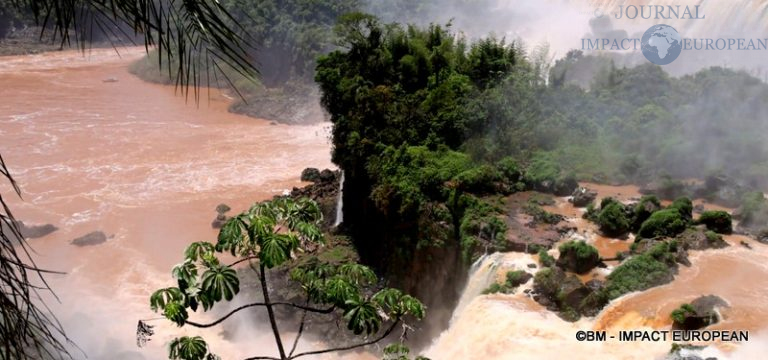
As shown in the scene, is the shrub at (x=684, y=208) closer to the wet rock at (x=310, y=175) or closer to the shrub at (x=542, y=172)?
the shrub at (x=542, y=172)

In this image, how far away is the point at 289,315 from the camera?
16047mm

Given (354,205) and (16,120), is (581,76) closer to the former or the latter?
(354,205)

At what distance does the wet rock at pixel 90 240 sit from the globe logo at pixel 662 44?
79.4 ft

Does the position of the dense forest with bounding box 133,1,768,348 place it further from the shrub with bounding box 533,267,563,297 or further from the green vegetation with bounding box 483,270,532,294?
the green vegetation with bounding box 483,270,532,294

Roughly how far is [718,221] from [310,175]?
16.0 meters

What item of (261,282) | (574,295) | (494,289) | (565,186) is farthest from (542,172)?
(261,282)

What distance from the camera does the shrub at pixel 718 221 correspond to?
12.6 metres

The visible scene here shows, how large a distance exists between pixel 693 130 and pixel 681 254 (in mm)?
6757

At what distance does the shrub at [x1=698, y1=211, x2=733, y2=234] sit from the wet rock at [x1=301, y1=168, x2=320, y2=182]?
15.3m

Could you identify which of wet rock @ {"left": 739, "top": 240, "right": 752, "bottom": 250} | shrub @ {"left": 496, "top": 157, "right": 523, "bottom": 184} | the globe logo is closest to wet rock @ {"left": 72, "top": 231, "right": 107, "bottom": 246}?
shrub @ {"left": 496, "top": 157, "right": 523, "bottom": 184}

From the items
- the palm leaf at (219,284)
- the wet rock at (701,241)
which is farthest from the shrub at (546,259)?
the palm leaf at (219,284)

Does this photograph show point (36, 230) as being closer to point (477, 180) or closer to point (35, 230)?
point (35, 230)

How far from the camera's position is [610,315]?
33.9 ft

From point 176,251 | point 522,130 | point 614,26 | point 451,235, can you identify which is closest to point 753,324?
point 451,235
